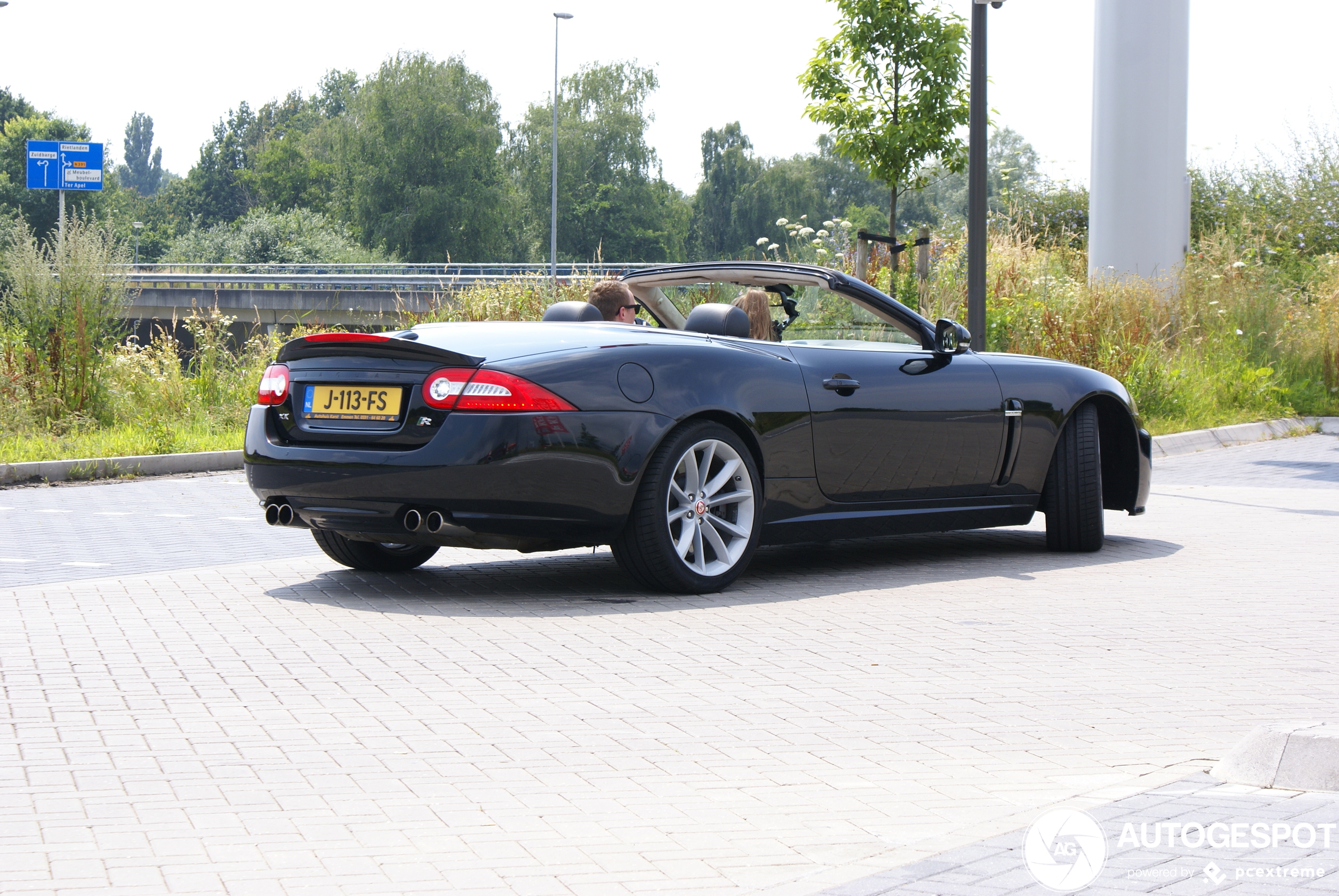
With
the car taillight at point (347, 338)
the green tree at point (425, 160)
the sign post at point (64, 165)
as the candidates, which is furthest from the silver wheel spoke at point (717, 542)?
the green tree at point (425, 160)

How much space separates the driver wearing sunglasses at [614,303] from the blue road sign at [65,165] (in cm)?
1758

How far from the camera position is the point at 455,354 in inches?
238

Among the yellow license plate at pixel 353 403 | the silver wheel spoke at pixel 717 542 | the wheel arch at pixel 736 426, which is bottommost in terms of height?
the silver wheel spoke at pixel 717 542

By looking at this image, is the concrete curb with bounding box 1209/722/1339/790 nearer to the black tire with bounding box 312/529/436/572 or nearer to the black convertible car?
the black convertible car

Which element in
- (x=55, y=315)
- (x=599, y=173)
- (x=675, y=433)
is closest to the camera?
(x=675, y=433)

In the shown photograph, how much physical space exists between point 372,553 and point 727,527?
5.95 ft

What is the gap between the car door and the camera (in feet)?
22.6

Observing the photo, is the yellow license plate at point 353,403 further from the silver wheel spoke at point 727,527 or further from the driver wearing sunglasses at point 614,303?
the driver wearing sunglasses at point 614,303

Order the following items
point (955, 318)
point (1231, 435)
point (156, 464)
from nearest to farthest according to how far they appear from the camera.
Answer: point (156, 464)
point (1231, 435)
point (955, 318)

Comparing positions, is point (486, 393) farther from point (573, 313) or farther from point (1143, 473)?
point (1143, 473)

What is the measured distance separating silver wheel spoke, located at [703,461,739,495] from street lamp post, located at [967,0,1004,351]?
22.8ft

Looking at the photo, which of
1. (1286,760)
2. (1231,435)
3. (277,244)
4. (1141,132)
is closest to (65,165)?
(1141,132)

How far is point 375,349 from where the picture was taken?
6184 mm

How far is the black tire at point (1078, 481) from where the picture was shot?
25.8ft
